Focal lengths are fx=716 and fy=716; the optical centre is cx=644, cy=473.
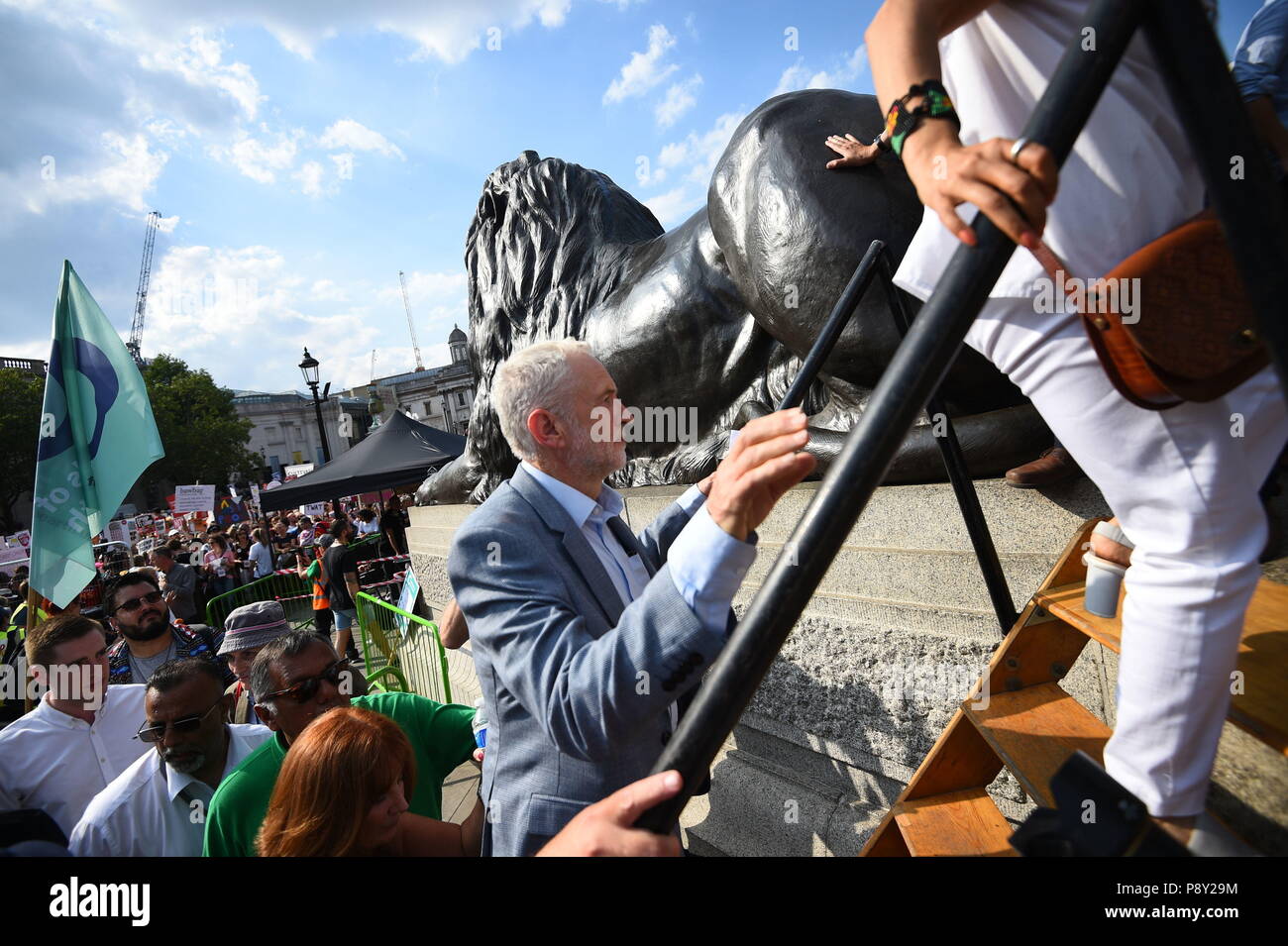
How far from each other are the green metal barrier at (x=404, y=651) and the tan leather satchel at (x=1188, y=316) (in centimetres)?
416

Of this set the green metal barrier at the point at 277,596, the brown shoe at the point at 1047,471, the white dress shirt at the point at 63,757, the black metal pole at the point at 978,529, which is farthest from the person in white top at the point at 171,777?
the green metal barrier at the point at 277,596

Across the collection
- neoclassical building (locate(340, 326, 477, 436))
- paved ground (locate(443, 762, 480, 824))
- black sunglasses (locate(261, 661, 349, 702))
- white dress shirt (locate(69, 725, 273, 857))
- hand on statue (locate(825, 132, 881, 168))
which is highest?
neoclassical building (locate(340, 326, 477, 436))

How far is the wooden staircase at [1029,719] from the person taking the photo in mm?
1215

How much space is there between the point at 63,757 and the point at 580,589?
9.96 ft

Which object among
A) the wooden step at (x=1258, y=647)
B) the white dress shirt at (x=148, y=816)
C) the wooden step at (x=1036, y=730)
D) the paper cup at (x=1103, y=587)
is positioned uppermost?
the paper cup at (x=1103, y=587)

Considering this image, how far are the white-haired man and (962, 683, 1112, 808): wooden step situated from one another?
0.63 meters

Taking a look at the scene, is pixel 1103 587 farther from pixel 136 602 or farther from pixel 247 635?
pixel 136 602

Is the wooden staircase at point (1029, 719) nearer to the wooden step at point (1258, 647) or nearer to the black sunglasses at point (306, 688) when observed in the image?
the wooden step at point (1258, 647)

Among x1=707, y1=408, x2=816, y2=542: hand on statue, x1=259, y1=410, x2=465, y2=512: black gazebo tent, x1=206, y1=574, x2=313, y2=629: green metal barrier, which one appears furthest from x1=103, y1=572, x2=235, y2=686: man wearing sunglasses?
x1=206, y1=574, x2=313, y2=629: green metal barrier

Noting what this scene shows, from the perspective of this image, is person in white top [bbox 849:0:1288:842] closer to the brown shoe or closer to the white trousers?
the white trousers

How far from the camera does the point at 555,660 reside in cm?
124

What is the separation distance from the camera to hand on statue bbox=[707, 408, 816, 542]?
3.31ft
